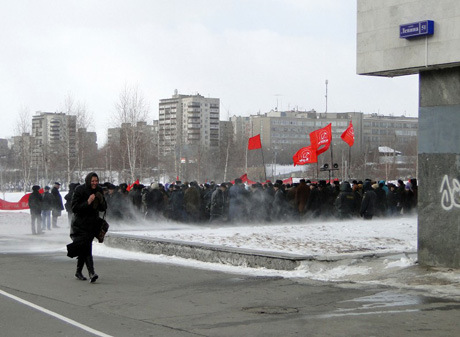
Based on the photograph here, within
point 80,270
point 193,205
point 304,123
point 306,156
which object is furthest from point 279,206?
point 304,123

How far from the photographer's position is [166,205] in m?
25.6

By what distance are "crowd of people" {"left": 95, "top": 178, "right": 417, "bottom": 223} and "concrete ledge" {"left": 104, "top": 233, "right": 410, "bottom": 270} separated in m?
7.51

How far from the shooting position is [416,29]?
11680 millimetres

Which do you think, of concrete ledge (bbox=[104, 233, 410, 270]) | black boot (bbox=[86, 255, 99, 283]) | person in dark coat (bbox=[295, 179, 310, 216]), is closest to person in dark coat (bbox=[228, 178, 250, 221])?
person in dark coat (bbox=[295, 179, 310, 216])

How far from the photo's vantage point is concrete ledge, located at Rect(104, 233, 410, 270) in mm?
12523

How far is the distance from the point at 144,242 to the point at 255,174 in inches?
3008

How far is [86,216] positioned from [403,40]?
645cm

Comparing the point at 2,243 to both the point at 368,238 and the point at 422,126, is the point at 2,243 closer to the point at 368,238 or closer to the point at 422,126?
the point at 368,238

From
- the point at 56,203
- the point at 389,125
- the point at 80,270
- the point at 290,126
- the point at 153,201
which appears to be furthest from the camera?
the point at 389,125

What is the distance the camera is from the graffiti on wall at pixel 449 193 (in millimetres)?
11539

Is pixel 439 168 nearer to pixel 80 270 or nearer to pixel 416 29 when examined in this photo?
pixel 416 29

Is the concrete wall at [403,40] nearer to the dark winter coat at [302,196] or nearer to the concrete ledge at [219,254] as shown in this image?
the concrete ledge at [219,254]

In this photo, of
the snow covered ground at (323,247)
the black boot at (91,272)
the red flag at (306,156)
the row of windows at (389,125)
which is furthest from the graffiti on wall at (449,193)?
the row of windows at (389,125)

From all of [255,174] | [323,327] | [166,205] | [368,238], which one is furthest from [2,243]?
[255,174]
